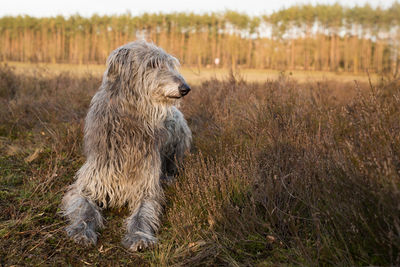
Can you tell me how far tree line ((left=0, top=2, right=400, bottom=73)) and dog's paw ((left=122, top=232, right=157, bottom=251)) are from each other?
32.9 m

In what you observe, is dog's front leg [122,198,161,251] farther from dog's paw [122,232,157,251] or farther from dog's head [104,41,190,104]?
dog's head [104,41,190,104]

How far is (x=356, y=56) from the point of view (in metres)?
37.7

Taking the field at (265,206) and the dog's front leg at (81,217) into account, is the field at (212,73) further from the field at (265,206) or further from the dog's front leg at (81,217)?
the dog's front leg at (81,217)

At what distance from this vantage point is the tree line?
3888 centimetres

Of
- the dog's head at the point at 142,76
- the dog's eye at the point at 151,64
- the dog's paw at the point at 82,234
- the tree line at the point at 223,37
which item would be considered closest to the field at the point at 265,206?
the dog's paw at the point at 82,234

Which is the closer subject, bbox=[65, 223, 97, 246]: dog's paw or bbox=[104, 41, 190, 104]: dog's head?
bbox=[65, 223, 97, 246]: dog's paw

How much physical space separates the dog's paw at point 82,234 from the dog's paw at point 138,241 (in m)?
0.31

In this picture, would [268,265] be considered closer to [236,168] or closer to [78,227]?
[236,168]

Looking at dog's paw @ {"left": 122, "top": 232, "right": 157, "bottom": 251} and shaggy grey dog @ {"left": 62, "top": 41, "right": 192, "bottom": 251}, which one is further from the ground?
shaggy grey dog @ {"left": 62, "top": 41, "right": 192, "bottom": 251}

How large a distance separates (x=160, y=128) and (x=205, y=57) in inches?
1559

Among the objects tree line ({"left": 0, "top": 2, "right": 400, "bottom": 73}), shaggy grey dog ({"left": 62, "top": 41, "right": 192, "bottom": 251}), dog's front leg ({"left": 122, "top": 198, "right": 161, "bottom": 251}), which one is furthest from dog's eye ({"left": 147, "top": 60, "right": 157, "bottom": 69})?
tree line ({"left": 0, "top": 2, "right": 400, "bottom": 73})

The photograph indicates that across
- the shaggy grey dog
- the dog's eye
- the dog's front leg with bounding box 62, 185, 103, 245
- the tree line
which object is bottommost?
the dog's front leg with bounding box 62, 185, 103, 245

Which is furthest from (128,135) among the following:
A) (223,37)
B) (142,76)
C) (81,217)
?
(223,37)

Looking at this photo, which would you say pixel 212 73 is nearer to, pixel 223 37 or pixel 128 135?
pixel 128 135
